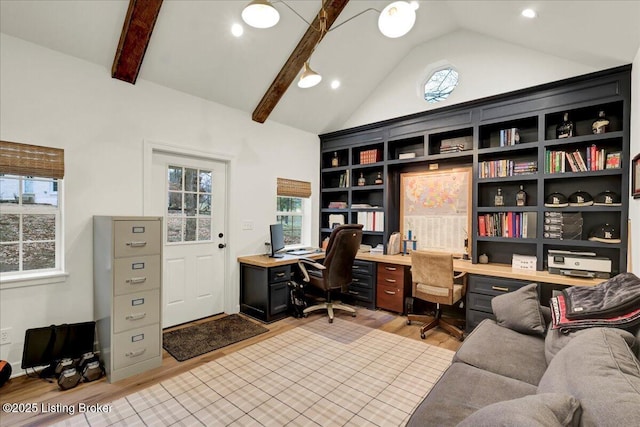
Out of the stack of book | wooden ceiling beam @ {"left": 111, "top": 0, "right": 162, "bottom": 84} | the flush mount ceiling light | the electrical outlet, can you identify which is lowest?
the electrical outlet

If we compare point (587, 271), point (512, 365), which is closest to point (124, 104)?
point (512, 365)

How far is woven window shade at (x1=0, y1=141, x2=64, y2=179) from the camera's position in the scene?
228cm

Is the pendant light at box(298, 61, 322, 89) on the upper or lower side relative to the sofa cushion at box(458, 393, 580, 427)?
upper

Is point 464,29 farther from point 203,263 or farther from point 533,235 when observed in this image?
point 203,263

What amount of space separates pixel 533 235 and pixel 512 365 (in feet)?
6.59

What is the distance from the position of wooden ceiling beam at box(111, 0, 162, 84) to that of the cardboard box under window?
4.16m

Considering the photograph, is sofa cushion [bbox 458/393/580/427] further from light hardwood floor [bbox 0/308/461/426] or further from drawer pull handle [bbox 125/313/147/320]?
drawer pull handle [bbox 125/313/147/320]

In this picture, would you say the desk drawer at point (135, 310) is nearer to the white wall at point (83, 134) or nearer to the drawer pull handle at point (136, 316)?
the drawer pull handle at point (136, 316)

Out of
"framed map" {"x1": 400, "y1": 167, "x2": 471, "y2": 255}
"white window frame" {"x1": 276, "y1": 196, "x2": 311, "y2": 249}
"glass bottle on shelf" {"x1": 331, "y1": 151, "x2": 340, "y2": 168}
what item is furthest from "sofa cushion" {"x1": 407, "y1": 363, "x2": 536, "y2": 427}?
"glass bottle on shelf" {"x1": 331, "y1": 151, "x2": 340, "y2": 168}

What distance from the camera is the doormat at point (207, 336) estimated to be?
2.82m

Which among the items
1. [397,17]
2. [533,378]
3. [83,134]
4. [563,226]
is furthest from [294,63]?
[533,378]

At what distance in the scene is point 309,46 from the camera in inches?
130

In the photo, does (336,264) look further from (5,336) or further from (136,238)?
(5,336)

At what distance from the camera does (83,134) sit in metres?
2.67
